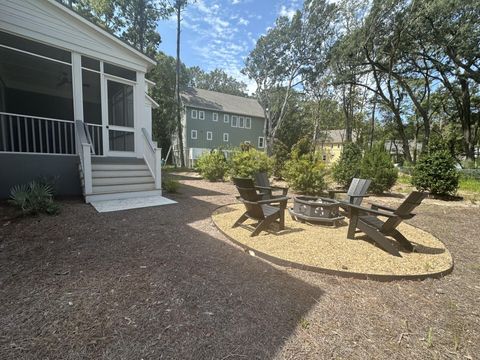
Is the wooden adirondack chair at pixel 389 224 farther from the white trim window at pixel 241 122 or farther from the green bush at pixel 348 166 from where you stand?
the white trim window at pixel 241 122

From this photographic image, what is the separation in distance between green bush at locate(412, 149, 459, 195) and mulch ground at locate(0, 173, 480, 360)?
5549 millimetres

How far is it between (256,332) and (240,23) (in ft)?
79.9

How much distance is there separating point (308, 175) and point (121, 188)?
611 cm

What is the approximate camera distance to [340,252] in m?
3.48

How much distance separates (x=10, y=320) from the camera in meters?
1.91

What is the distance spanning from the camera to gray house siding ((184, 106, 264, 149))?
24.8 m

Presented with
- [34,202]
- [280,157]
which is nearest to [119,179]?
[34,202]

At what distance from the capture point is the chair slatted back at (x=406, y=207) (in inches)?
131

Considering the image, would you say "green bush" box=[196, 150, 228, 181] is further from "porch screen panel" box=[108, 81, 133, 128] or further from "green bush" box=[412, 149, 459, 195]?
"green bush" box=[412, 149, 459, 195]

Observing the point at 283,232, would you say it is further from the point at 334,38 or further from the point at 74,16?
the point at 334,38

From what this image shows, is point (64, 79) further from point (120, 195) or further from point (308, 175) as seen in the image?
point (308, 175)

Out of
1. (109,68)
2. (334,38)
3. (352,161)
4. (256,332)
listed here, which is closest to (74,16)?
(109,68)

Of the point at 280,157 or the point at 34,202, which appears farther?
the point at 280,157

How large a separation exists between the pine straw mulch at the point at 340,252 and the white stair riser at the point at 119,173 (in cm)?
370
